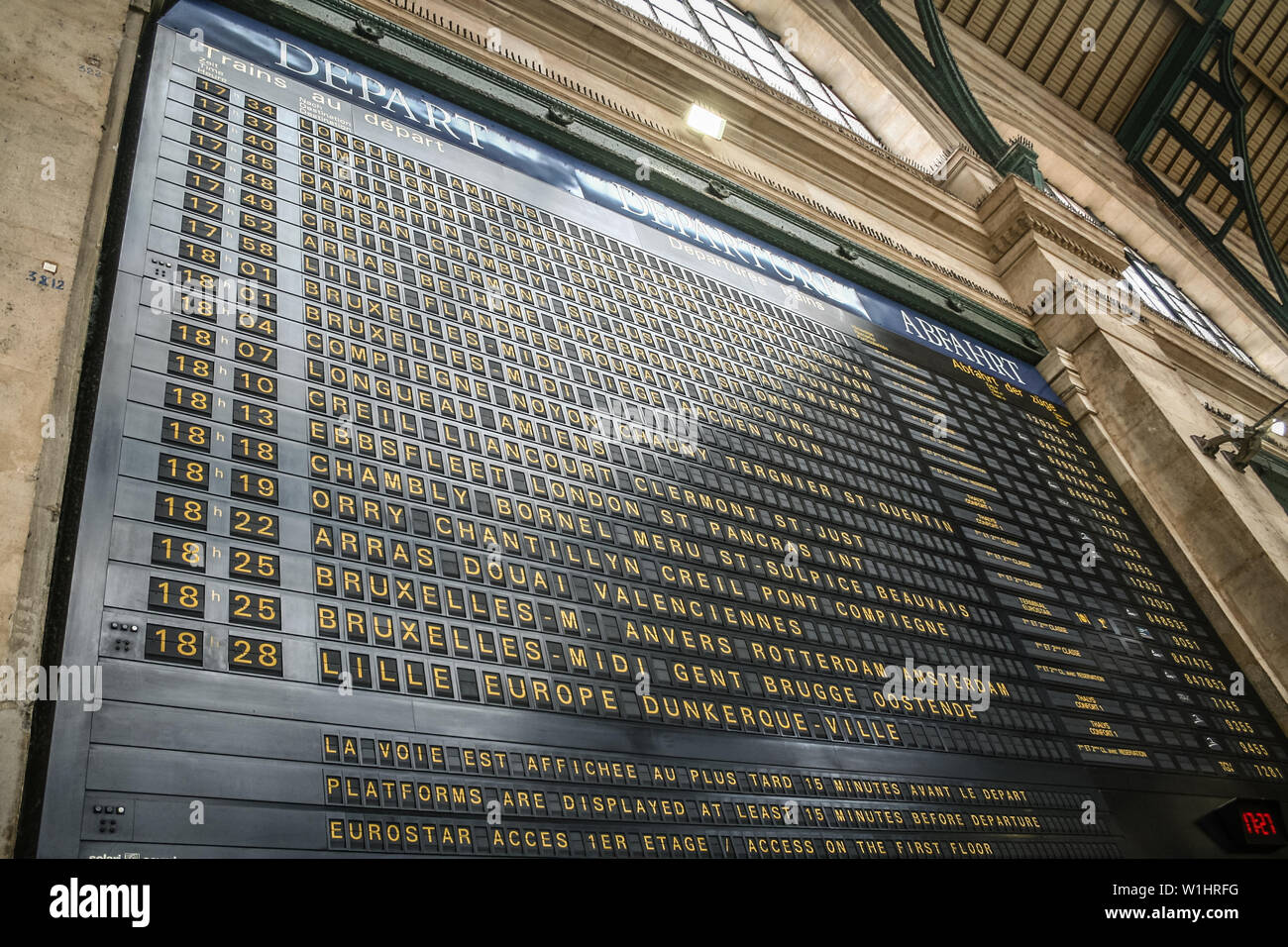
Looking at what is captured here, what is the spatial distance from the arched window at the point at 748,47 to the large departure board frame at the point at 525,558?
7.16 m

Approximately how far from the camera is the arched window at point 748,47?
1517 cm

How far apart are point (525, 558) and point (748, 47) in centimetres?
1397

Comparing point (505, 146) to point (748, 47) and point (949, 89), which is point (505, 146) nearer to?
point (748, 47)

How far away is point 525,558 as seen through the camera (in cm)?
531

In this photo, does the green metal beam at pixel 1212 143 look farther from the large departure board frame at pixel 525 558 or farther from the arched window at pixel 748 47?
the large departure board frame at pixel 525 558

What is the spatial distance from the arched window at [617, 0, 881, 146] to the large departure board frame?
23.5 feet

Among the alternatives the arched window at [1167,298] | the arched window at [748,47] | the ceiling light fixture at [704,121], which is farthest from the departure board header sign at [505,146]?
the arched window at [1167,298]

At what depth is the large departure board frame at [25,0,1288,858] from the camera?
409cm

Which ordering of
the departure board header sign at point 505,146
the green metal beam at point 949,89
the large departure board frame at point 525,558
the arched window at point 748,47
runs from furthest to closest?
1. the green metal beam at point 949,89
2. the arched window at point 748,47
3. the departure board header sign at point 505,146
4. the large departure board frame at point 525,558

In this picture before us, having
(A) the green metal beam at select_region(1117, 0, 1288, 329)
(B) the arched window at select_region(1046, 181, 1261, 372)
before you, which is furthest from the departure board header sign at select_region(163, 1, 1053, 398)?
(A) the green metal beam at select_region(1117, 0, 1288, 329)

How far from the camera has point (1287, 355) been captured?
71.4 feet
